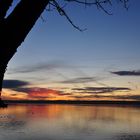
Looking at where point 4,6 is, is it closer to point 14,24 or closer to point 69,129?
point 14,24

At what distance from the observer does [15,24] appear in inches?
88.0

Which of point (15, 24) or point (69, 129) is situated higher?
point (15, 24)

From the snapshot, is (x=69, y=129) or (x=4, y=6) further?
(x=69, y=129)

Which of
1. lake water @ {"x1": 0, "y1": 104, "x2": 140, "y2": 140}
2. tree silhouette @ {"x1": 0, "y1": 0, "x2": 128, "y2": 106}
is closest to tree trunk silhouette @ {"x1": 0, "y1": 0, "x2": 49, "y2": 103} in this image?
tree silhouette @ {"x1": 0, "y1": 0, "x2": 128, "y2": 106}

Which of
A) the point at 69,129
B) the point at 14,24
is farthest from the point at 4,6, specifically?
the point at 69,129

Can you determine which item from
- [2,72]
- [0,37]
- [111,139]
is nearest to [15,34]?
[0,37]

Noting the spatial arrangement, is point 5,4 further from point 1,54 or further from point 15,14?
point 1,54

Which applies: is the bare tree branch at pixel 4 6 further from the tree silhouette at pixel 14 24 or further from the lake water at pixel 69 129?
the lake water at pixel 69 129

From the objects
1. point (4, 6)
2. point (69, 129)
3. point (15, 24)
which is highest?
point (4, 6)

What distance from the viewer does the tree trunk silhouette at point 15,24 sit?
2.21 metres

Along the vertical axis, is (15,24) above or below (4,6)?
below

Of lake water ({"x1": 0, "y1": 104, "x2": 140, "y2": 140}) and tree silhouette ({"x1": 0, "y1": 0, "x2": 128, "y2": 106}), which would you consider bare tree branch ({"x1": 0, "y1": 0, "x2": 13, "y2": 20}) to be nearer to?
tree silhouette ({"x1": 0, "y1": 0, "x2": 128, "y2": 106})

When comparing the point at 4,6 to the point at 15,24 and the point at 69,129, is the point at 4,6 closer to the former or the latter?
the point at 15,24

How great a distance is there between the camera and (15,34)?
7.33ft
